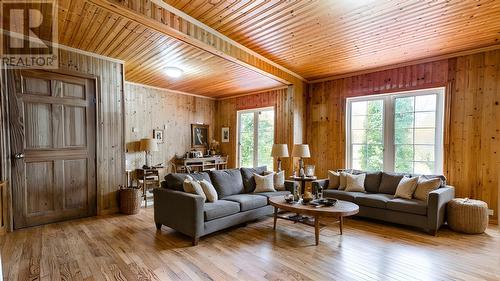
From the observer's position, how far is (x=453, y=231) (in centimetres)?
360

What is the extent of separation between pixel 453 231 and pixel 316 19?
352cm

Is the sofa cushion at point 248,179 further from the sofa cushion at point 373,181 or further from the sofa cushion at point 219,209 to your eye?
the sofa cushion at point 373,181

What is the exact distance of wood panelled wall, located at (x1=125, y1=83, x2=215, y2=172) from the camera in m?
5.95

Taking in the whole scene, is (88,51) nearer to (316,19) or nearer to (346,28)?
(316,19)

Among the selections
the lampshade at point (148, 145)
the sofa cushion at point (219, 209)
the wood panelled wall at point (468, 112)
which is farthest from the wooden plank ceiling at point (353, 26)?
the lampshade at point (148, 145)

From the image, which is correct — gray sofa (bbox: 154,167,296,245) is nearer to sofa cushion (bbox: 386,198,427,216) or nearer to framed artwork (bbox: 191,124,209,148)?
sofa cushion (bbox: 386,198,427,216)

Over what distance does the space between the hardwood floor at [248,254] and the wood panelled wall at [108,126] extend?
70 cm

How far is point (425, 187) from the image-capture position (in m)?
3.75

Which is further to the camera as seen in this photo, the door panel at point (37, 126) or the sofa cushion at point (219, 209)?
the door panel at point (37, 126)

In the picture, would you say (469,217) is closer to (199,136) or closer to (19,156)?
(199,136)

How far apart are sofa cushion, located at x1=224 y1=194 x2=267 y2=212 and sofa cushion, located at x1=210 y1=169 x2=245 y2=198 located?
128mm

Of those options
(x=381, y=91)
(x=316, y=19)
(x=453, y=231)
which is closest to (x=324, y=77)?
(x=381, y=91)

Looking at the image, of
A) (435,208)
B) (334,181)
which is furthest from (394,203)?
(334,181)
